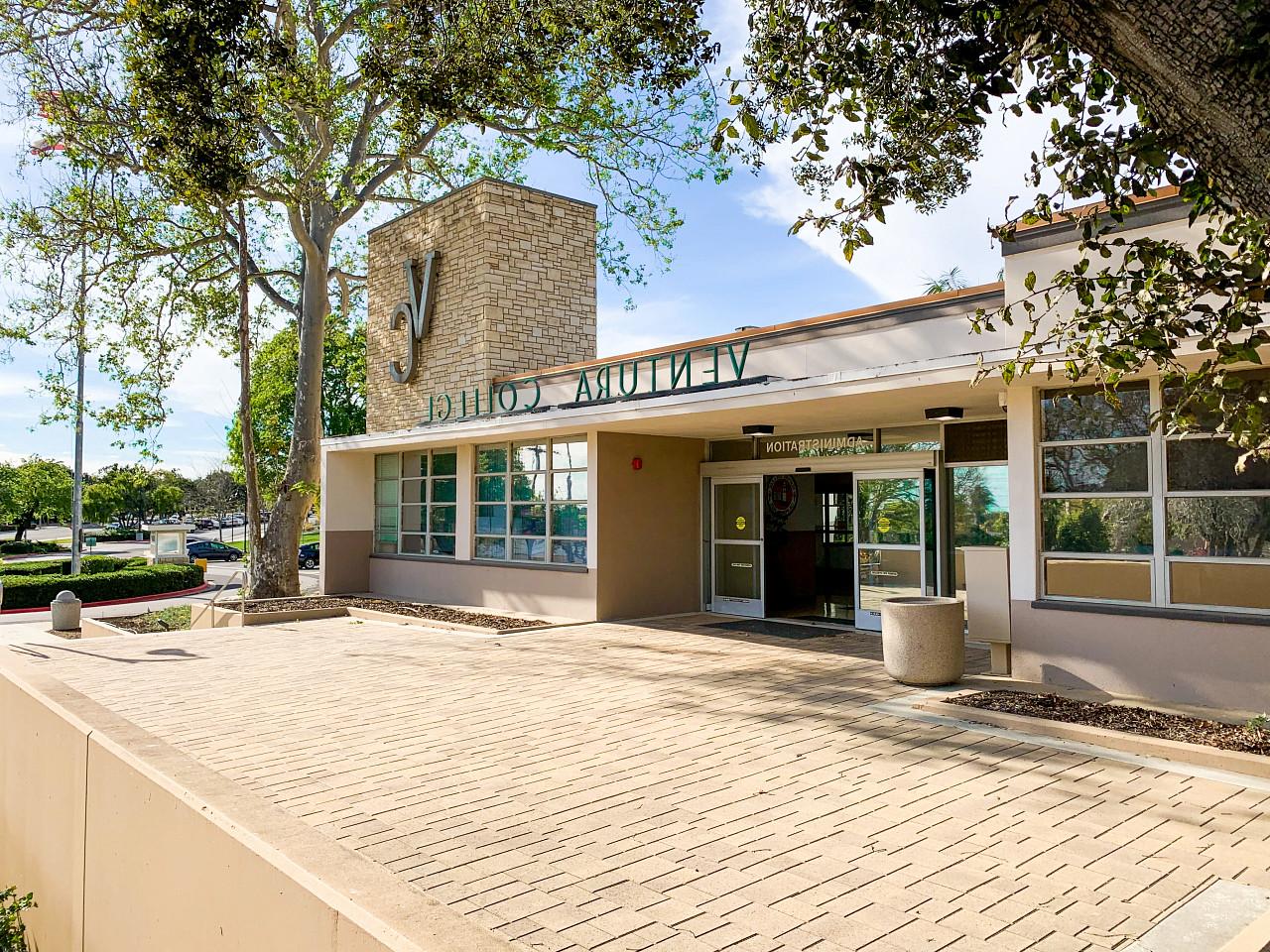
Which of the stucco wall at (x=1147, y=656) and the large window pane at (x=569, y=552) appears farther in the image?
the large window pane at (x=569, y=552)

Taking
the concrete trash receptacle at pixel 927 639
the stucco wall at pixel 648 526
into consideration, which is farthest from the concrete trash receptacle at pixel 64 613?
the concrete trash receptacle at pixel 927 639

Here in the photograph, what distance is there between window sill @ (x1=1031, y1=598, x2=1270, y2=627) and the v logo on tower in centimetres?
1398

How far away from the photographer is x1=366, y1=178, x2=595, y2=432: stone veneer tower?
1728cm

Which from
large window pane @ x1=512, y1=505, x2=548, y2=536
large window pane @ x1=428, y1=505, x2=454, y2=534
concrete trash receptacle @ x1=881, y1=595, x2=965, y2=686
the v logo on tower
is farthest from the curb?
concrete trash receptacle @ x1=881, y1=595, x2=965, y2=686

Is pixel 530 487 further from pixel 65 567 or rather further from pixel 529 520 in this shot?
pixel 65 567

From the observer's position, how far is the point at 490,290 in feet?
56.4

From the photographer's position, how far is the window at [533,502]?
13961 mm

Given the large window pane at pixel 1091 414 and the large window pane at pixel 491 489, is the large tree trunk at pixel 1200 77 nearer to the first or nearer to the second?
the large window pane at pixel 1091 414

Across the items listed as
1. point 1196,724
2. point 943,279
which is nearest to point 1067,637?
point 1196,724

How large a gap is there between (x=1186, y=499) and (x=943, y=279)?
58.9 ft

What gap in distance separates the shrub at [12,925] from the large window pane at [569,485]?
27.4 ft

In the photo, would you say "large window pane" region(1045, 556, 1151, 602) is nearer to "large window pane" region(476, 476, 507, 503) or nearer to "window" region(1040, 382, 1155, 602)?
"window" region(1040, 382, 1155, 602)

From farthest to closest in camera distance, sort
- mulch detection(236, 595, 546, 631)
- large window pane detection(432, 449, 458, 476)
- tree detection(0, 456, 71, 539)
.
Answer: tree detection(0, 456, 71, 539) < large window pane detection(432, 449, 458, 476) < mulch detection(236, 595, 546, 631)

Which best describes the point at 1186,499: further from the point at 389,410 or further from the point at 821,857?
the point at 389,410
